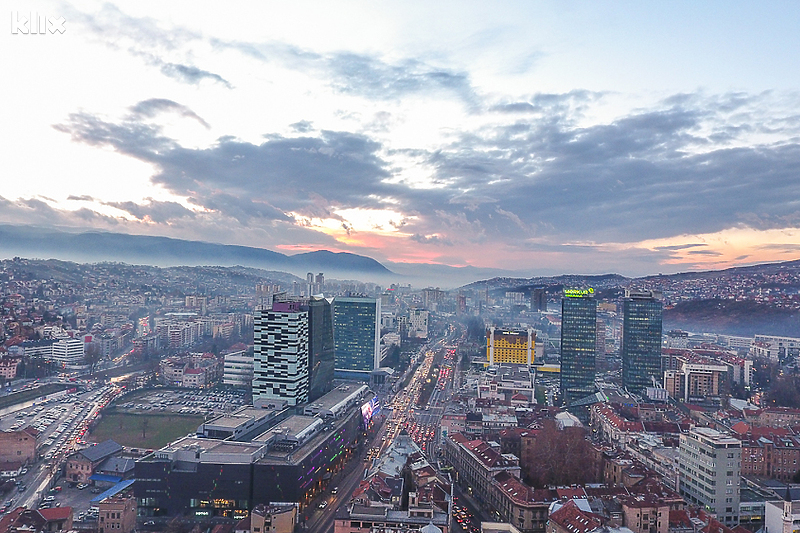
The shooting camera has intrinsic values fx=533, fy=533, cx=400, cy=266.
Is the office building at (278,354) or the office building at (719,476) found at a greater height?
the office building at (278,354)

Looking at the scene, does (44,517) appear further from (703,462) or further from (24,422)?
(703,462)

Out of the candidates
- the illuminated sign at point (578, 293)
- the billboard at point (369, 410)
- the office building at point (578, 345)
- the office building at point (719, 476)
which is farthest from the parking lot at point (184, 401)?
the office building at point (719, 476)

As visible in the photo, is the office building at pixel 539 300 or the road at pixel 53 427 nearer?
the road at pixel 53 427

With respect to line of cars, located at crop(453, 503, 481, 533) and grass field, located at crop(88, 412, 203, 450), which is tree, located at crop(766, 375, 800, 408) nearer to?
line of cars, located at crop(453, 503, 481, 533)

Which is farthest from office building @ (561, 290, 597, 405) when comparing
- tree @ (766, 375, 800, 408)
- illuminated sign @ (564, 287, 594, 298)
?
tree @ (766, 375, 800, 408)

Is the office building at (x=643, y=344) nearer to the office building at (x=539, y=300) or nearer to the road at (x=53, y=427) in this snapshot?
the road at (x=53, y=427)

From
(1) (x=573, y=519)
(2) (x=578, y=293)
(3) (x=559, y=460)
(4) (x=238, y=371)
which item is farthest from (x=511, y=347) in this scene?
(1) (x=573, y=519)
